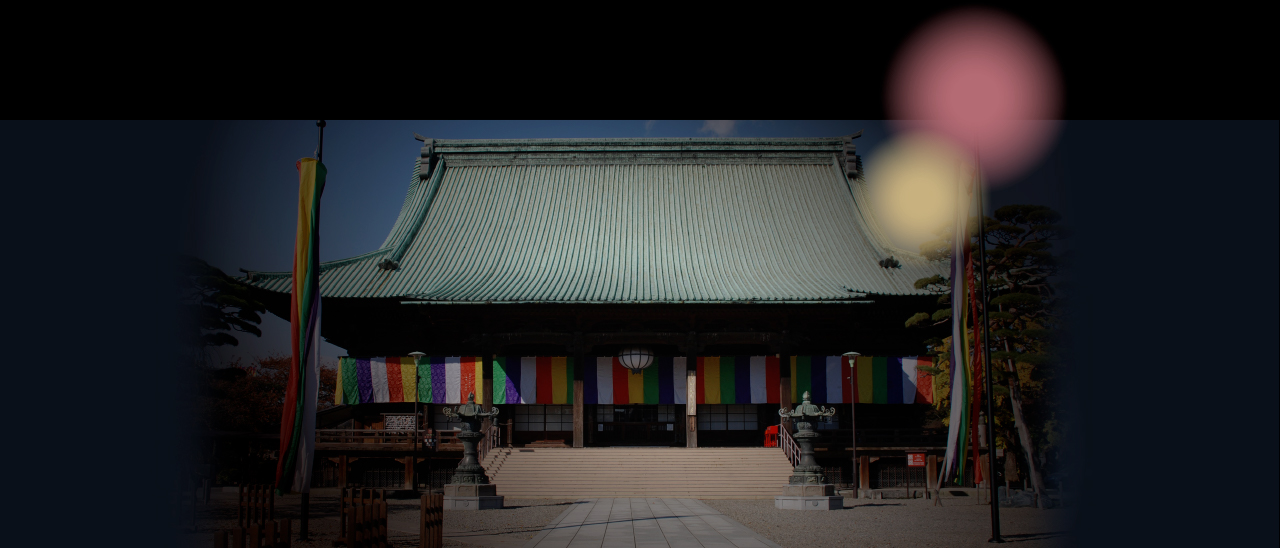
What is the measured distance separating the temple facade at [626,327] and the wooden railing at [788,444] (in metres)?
0.83

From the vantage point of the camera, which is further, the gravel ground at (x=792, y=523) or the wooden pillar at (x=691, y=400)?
the wooden pillar at (x=691, y=400)

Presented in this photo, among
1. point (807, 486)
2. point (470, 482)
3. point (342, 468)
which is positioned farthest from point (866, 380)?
point (342, 468)

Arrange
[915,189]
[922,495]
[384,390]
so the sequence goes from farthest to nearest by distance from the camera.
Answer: [915,189], [384,390], [922,495]

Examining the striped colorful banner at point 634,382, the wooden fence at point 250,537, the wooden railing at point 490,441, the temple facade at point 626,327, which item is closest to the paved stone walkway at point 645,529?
the wooden fence at point 250,537

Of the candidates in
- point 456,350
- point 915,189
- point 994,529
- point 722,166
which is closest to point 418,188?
point 456,350

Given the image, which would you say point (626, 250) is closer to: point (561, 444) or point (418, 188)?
point (561, 444)

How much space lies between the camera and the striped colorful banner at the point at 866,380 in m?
19.5

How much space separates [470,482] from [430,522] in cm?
634

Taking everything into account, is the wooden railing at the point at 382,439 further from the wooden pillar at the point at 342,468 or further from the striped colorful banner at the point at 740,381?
the striped colorful banner at the point at 740,381

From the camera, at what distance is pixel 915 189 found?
72.6 ft

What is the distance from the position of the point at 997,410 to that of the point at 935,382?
256 cm

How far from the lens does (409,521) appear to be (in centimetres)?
1193

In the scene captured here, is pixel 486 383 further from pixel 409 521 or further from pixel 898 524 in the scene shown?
pixel 898 524

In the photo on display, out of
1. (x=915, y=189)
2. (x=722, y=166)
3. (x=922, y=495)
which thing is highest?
(x=722, y=166)
